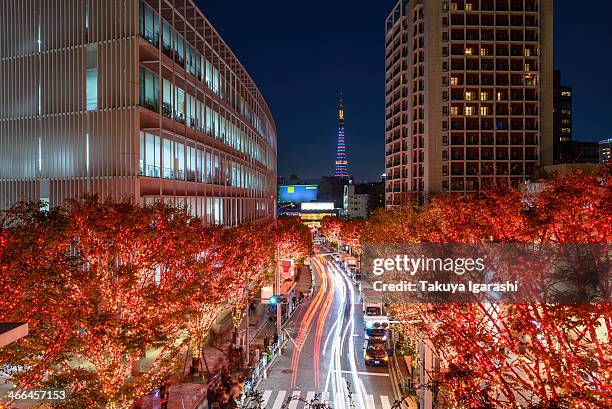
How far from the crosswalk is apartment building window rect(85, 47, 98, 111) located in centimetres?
1905

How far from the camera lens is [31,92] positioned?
29078mm

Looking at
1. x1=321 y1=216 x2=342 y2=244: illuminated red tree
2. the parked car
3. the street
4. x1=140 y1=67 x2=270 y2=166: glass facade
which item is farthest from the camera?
x1=321 y1=216 x2=342 y2=244: illuminated red tree

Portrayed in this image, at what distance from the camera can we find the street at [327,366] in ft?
69.5

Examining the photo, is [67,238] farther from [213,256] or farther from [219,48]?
[219,48]

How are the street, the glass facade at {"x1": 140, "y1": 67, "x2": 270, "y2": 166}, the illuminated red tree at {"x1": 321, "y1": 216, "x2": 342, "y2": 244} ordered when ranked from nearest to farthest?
1. the street
2. the glass facade at {"x1": 140, "y1": 67, "x2": 270, "y2": 166}
3. the illuminated red tree at {"x1": 321, "y1": 216, "x2": 342, "y2": 244}

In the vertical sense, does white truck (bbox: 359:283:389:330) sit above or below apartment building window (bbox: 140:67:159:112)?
below

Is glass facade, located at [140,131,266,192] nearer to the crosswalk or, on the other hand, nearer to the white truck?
the crosswalk

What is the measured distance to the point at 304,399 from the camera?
768 inches

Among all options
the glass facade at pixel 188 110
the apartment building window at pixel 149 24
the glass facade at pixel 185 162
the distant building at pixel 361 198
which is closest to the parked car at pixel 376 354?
the glass facade at pixel 185 162

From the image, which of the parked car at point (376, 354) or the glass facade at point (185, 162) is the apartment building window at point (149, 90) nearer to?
the glass facade at point (185, 162)

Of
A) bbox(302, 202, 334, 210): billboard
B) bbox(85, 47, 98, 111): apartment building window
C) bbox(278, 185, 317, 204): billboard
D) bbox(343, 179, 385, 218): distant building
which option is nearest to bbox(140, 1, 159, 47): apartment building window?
bbox(85, 47, 98, 111): apartment building window

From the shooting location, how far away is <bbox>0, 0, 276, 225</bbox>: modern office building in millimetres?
27078

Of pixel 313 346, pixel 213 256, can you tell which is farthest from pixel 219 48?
pixel 313 346

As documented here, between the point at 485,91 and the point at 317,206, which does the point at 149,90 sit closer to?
the point at 485,91
